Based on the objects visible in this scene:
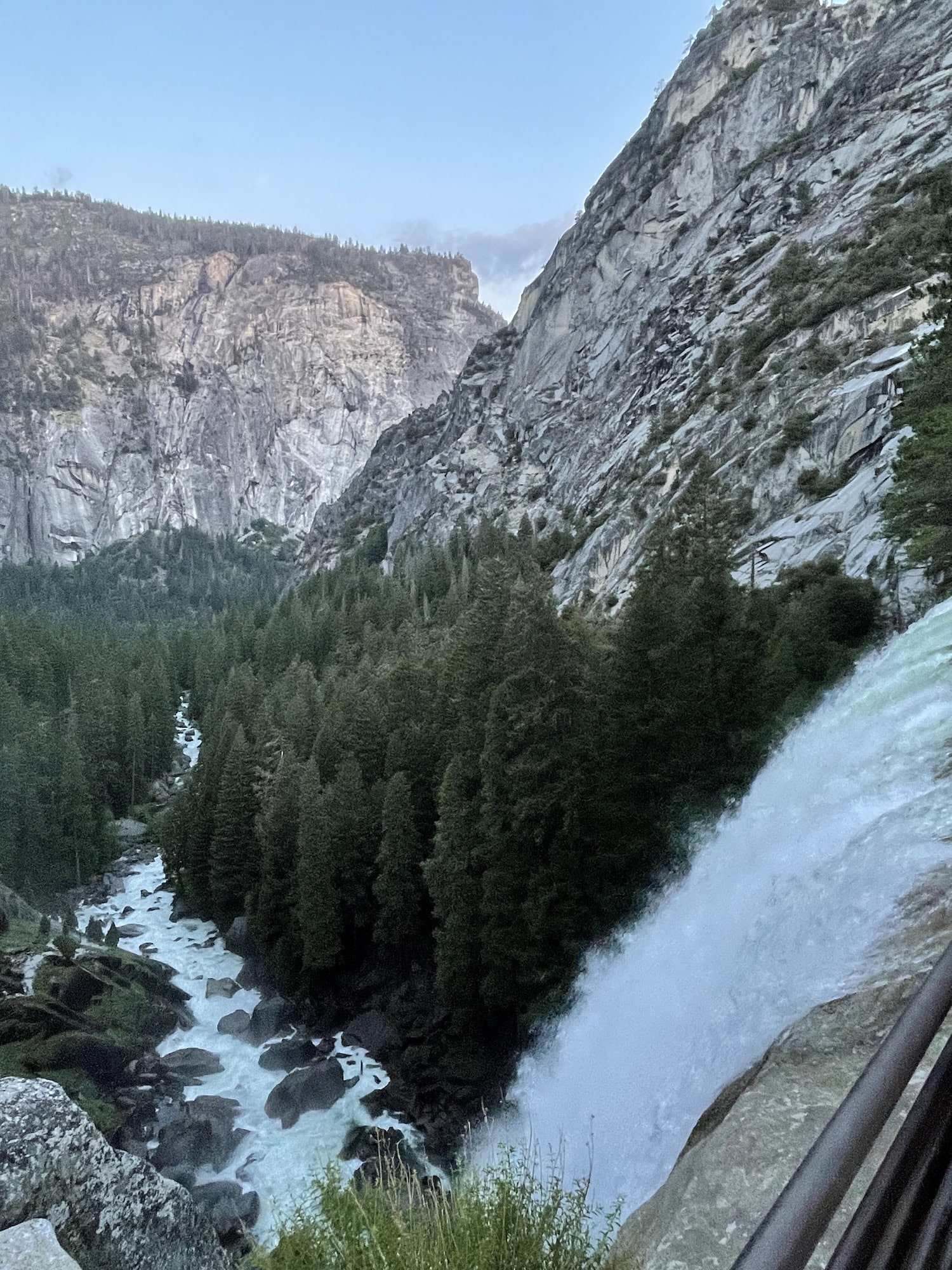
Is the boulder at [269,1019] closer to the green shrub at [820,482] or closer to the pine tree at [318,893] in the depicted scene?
the pine tree at [318,893]

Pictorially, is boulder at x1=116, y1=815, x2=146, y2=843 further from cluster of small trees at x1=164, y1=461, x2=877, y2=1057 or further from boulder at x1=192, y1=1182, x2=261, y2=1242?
boulder at x1=192, y1=1182, x2=261, y2=1242

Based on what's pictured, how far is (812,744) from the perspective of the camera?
61.5ft

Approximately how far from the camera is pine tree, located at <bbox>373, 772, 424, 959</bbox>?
32.4 metres

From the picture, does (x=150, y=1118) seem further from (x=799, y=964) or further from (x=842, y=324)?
(x=842, y=324)

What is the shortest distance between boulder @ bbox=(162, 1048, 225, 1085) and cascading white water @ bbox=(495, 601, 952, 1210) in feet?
48.3

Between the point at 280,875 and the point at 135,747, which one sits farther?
the point at 135,747

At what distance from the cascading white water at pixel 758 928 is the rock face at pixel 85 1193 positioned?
6.44 m

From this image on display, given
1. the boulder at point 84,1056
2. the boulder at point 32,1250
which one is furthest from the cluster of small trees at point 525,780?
the boulder at point 32,1250

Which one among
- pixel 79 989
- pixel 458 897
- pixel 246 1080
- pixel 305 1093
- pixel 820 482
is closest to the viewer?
pixel 458 897

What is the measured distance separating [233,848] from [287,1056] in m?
15.0

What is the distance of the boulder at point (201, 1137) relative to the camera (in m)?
25.2

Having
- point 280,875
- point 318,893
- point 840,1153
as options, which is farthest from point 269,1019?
point 840,1153

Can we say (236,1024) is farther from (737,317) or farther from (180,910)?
(737,317)

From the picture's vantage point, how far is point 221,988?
37.5m
